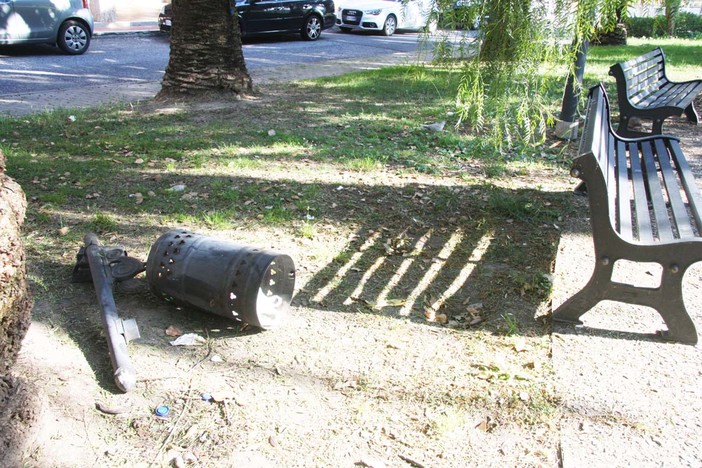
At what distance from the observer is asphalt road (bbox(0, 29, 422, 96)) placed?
11047mm

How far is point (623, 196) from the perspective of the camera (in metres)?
4.08

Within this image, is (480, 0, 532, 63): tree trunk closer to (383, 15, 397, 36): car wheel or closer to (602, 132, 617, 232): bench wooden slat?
(602, 132, 617, 232): bench wooden slat

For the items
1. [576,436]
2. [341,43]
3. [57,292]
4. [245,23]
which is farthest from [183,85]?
[341,43]

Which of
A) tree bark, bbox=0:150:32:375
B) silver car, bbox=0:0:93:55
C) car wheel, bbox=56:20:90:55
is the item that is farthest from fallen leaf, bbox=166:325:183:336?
car wheel, bbox=56:20:90:55

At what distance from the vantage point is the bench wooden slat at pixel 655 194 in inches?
143

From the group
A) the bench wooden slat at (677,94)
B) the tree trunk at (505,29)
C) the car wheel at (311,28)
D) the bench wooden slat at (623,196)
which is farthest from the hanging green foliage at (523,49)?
the car wheel at (311,28)

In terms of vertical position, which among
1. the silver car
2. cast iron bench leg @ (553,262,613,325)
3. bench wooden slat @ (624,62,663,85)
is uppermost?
the silver car

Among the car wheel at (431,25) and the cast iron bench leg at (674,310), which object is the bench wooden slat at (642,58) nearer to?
the car wheel at (431,25)

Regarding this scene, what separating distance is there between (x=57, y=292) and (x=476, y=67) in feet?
9.17

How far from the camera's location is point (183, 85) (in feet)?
28.5

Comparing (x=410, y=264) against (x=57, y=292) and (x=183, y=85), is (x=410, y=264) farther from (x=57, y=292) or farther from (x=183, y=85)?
(x=183, y=85)

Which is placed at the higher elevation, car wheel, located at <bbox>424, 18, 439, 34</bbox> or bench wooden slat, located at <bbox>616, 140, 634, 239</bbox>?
car wheel, located at <bbox>424, 18, 439, 34</bbox>

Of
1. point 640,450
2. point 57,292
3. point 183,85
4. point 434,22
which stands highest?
point 434,22

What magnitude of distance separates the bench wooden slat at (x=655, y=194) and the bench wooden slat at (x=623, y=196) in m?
0.14
